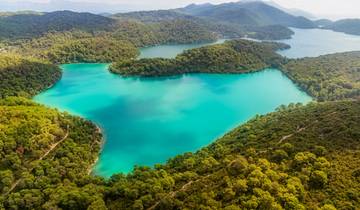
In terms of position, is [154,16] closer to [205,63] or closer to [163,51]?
[163,51]

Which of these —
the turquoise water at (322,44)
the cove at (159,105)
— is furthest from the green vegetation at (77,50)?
the turquoise water at (322,44)

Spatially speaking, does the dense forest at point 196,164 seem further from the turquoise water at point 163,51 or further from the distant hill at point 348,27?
the distant hill at point 348,27

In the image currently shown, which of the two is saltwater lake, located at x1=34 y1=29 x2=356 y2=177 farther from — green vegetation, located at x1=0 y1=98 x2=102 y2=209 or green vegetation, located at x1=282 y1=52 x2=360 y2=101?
green vegetation, located at x1=0 y1=98 x2=102 y2=209

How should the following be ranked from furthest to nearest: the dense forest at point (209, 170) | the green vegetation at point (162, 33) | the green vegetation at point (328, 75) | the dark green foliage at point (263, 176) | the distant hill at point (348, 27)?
the distant hill at point (348, 27) → the green vegetation at point (162, 33) → the green vegetation at point (328, 75) → the dense forest at point (209, 170) → the dark green foliage at point (263, 176)

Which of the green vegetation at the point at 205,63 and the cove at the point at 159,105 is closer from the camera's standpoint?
the cove at the point at 159,105

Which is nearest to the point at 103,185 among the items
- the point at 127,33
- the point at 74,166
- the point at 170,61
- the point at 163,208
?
the point at 74,166

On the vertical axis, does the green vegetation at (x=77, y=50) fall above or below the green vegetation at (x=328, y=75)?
above

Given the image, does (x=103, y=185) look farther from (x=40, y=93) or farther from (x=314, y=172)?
(x=40, y=93)
